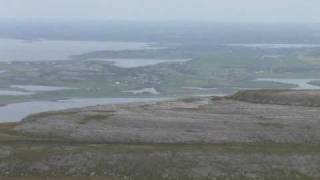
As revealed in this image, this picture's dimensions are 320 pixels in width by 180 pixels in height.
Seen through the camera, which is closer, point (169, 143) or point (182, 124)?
point (169, 143)

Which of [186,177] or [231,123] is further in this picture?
[231,123]

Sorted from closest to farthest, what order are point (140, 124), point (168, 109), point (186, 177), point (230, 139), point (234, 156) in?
1. point (186, 177)
2. point (234, 156)
3. point (230, 139)
4. point (140, 124)
5. point (168, 109)

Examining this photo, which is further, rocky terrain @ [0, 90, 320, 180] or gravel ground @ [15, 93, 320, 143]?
gravel ground @ [15, 93, 320, 143]

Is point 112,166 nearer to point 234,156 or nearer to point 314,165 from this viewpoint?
point 234,156

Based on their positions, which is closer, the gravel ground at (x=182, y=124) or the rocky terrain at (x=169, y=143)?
the rocky terrain at (x=169, y=143)

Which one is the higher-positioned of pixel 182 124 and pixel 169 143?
pixel 182 124

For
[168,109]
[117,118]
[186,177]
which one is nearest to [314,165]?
[186,177]

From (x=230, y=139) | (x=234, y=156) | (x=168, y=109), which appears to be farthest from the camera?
(x=168, y=109)

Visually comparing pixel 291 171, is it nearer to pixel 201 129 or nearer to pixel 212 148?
pixel 212 148
